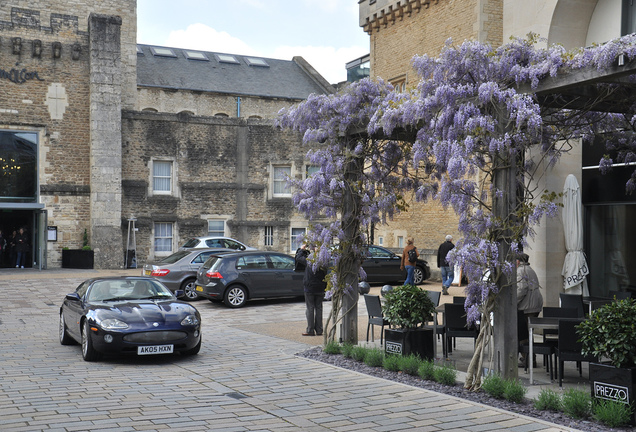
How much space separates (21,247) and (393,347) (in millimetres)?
23105

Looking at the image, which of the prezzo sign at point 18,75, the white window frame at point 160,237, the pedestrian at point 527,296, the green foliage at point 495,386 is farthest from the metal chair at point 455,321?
the prezzo sign at point 18,75

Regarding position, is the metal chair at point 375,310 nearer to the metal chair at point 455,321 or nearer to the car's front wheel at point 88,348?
the metal chair at point 455,321

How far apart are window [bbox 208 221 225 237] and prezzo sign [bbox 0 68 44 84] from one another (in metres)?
9.93

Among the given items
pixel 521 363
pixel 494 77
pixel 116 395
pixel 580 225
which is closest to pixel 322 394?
pixel 116 395

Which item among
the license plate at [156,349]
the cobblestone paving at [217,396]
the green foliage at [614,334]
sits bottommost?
the cobblestone paving at [217,396]

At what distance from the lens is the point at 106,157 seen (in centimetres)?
3008

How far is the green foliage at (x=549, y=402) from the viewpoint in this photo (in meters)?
7.12

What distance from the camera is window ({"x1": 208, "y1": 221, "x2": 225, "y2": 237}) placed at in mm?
32656

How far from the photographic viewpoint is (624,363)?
673 cm

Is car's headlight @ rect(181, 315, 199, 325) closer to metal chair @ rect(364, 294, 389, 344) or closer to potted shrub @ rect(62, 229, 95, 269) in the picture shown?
metal chair @ rect(364, 294, 389, 344)

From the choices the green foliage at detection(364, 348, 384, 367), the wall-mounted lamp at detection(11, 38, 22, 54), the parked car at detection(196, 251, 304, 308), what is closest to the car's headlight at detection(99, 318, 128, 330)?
the green foliage at detection(364, 348, 384, 367)

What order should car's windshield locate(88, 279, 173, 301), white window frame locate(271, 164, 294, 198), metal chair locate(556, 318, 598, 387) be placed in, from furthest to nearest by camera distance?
white window frame locate(271, 164, 294, 198)
car's windshield locate(88, 279, 173, 301)
metal chair locate(556, 318, 598, 387)

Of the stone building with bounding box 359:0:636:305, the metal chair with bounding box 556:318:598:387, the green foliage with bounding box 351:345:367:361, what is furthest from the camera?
the stone building with bounding box 359:0:636:305

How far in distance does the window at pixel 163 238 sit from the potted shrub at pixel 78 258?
3.09 meters
